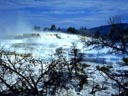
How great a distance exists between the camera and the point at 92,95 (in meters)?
14.1

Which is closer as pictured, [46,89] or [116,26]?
[46,89]

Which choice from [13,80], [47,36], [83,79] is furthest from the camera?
[47,36]

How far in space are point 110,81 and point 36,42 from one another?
13.0m

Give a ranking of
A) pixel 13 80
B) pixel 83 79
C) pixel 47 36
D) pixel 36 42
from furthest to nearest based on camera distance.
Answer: pixel 47 36 → pixel 36 42 → pixel 83 79 → pixel 13 80

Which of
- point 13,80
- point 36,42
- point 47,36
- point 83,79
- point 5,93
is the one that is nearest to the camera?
point 5,93

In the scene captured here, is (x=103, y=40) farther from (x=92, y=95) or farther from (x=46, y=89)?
(x=46, y=89)

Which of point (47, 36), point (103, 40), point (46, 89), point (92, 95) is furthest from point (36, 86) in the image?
point (47, 36)

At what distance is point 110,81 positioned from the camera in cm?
1563

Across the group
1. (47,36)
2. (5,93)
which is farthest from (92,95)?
(47,36)

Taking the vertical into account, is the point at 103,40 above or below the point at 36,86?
above

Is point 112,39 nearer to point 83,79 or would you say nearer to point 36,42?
point 83,79

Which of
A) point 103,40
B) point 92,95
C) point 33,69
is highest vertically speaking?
point 103,40

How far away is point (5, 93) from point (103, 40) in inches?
189

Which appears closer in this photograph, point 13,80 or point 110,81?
point 13,80
